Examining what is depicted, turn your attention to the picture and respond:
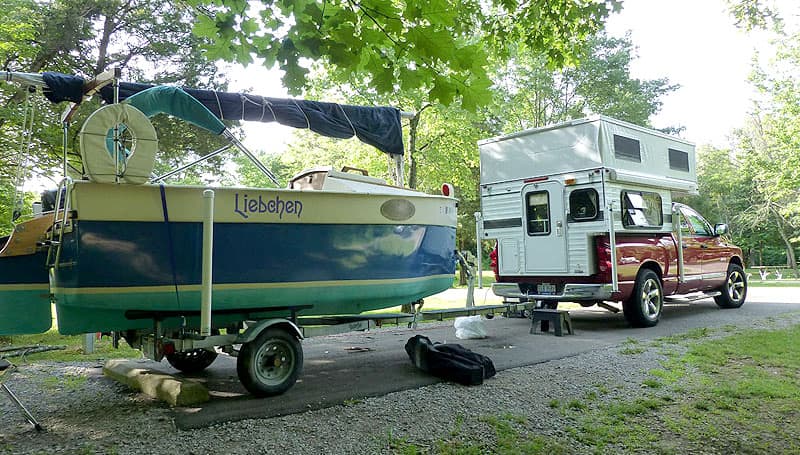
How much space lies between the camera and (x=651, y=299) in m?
9.52

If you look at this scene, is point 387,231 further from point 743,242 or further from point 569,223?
point 743,242

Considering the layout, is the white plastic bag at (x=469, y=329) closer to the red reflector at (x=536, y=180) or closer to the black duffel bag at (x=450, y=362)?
the black duffel bag at (x=450, y=362)

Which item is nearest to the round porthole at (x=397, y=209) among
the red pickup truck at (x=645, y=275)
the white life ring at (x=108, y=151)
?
the white life ring at (x=108, y=151)

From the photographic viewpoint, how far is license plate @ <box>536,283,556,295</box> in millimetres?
9180

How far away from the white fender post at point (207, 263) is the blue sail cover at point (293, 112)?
6.66ft

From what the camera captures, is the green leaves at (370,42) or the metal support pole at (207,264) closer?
the green leaves at (370,42)

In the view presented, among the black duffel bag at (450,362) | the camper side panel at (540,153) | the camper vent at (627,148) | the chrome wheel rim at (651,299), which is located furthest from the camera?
the chrome wheel rim at (651,299)

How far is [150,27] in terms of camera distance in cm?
1397

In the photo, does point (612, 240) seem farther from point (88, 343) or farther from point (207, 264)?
point (88, 343)

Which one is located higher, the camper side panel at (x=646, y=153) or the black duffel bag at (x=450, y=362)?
the camper side panel at (x=646, y=153)

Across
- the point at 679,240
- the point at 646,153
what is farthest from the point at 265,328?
the point at 679,240

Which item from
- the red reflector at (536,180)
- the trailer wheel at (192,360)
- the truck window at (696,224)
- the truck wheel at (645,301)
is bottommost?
the trailer wheel at (192,360)

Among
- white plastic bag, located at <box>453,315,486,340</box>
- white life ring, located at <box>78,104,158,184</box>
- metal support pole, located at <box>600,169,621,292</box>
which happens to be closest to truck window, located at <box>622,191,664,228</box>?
metal support pole, located at <box>600,169,621,292</box>

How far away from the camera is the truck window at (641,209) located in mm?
9057
